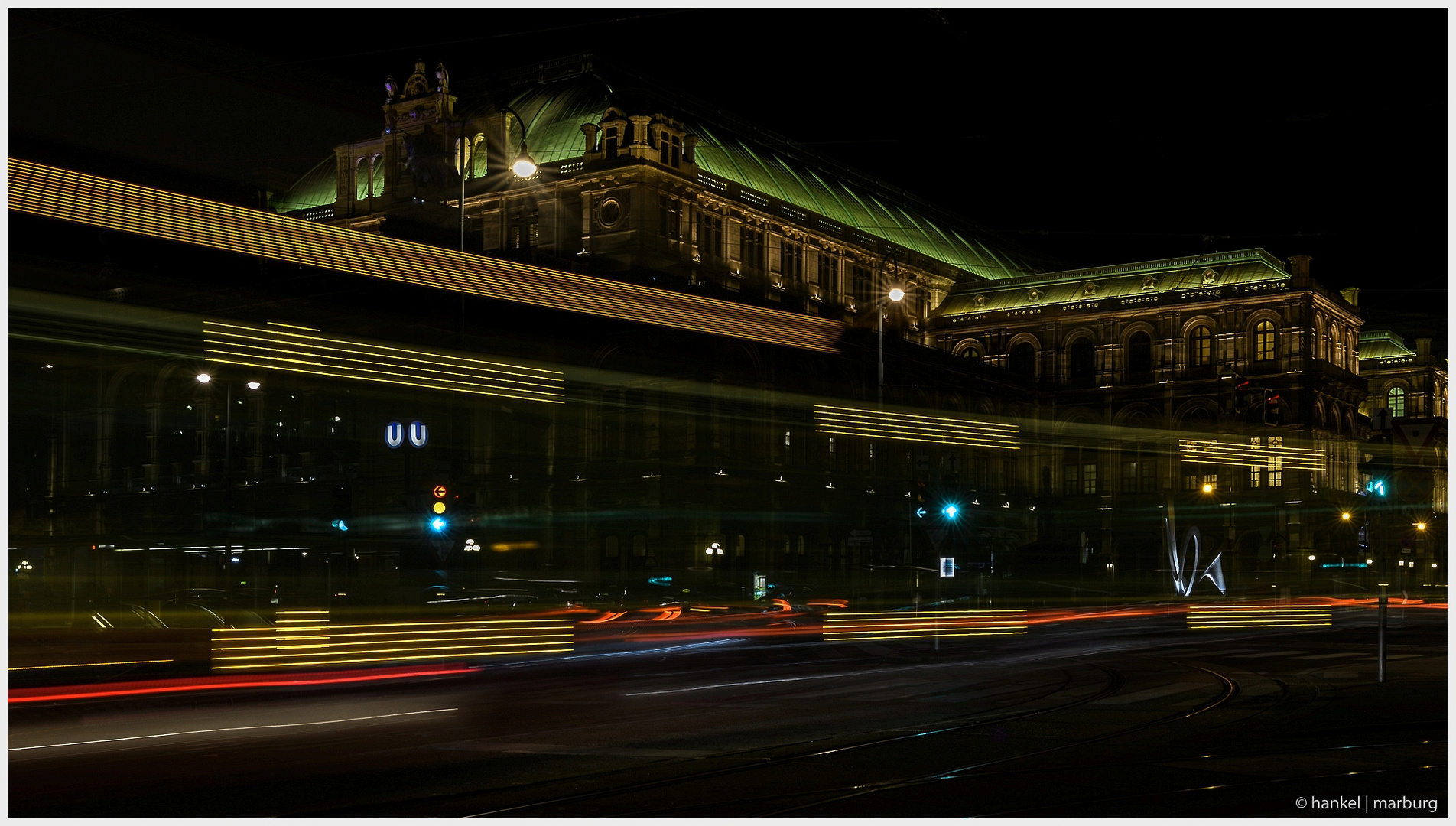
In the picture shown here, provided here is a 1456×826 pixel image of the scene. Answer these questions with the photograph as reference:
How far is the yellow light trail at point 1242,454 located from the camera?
313 ft

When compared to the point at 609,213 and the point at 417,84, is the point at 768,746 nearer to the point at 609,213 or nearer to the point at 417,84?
the point at 609,213

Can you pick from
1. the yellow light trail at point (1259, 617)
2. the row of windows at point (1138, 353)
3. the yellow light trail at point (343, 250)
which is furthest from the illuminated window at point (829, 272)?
the yellow light trail at point (343, 250)

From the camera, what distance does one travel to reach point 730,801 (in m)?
11.2

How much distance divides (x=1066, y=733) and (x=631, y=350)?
2067 inches

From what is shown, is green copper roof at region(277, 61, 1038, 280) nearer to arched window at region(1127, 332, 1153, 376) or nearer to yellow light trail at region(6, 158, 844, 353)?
arched window at region(1127, 332, 1153, 376)

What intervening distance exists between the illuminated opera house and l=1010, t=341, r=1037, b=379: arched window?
Result: 1.74 ft

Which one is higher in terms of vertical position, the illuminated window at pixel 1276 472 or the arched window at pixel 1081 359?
the arched window at pixel 1081 359

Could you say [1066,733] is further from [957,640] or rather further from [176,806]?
[957,640]

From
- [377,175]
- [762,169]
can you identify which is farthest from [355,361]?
[762,169]

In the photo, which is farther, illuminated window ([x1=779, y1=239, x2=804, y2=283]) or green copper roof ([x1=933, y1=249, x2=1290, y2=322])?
green copper roof ([x1=933, y1=249, x2=1290, y2=322])

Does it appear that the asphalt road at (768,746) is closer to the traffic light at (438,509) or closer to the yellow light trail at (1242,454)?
the traffic light at (438,509)

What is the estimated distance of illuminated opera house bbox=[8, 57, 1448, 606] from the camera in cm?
2747

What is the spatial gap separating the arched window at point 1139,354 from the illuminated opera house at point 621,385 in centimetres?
35

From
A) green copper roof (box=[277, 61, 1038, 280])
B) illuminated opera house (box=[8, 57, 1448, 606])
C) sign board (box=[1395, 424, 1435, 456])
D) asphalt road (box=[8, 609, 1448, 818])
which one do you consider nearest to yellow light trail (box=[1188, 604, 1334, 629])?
illuminated opera house (box=[8, 57, 1448, 606])
